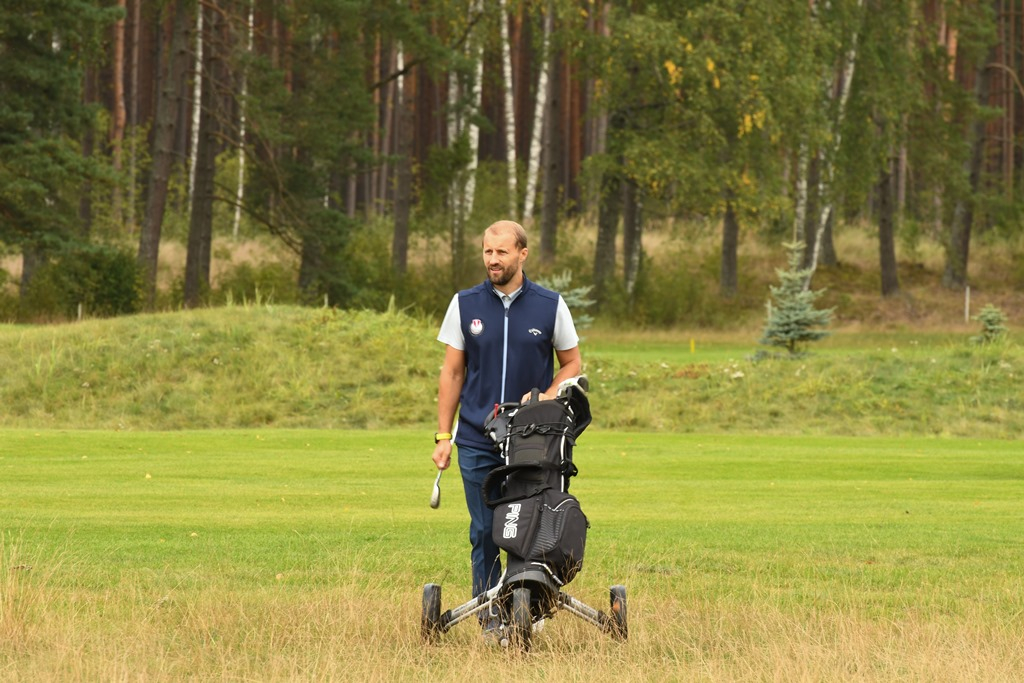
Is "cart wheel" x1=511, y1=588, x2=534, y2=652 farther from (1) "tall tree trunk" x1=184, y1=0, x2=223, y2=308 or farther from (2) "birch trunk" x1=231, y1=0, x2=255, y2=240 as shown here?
(2) "birch trunk" x1=231, y1=0, x2=255, y2=240

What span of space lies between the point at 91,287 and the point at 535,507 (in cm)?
3191

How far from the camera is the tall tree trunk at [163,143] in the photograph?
3925 cm

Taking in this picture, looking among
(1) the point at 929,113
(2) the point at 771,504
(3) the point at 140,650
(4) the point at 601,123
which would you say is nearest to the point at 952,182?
(1) the point at 929,113

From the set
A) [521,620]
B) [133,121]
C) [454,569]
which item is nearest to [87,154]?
[133,121]

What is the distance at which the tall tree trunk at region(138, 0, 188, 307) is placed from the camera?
39250mm


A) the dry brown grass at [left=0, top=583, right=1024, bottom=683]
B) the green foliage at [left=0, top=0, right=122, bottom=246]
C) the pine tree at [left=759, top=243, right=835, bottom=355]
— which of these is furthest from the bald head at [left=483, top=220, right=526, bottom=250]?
the green foliage at [left=0, top=0, right=122, bottom=246]

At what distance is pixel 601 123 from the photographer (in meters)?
66.0

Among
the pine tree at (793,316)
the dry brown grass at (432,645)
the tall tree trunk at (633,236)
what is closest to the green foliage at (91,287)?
the tall tree trunk at (633,236)

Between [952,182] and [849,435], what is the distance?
26245 mm

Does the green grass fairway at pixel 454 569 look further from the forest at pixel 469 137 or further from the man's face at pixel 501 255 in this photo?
the forest at pixel 469 137

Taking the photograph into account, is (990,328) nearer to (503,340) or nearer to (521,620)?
(503,340)

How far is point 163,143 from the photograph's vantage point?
131 ft

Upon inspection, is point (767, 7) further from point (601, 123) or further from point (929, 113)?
point (601, 123)

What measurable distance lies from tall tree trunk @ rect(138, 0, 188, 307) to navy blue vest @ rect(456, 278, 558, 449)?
32.3 meters
